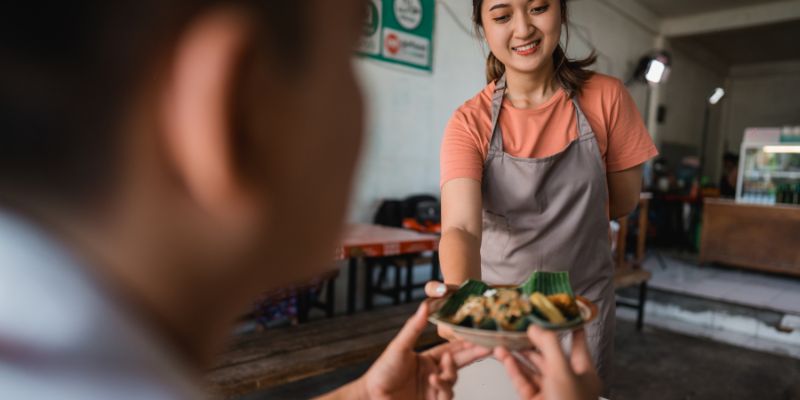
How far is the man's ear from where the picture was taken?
1.18ft

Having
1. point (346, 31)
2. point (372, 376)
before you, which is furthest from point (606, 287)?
point (346, 31)

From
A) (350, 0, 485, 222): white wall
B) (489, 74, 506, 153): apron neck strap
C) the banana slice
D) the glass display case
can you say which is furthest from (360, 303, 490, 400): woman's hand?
the glass display case

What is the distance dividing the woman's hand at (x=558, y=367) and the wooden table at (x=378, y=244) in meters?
2.36

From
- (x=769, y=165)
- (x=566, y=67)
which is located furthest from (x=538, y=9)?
(x=769, y=165)

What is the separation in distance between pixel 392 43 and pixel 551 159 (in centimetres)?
364

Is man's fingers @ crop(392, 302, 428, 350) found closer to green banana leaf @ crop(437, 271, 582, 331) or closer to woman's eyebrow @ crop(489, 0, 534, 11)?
green banana leaf @ crop(437, 271, 582, 331)

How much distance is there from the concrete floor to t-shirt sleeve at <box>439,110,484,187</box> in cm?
219

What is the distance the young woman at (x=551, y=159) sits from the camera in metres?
1.38

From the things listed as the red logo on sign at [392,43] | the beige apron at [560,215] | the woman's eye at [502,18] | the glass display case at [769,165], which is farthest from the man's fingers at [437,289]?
the glass display case at [769,165]

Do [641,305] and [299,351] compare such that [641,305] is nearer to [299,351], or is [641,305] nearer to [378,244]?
[378,244]

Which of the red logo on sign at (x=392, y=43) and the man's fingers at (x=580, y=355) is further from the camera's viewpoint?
the red logo on sign at (x=392, y=43)

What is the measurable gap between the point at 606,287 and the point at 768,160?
24.3 ft

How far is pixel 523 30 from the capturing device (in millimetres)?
1278

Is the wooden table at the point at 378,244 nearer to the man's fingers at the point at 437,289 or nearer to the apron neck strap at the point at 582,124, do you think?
the apron neck strap at the point at 582,124
